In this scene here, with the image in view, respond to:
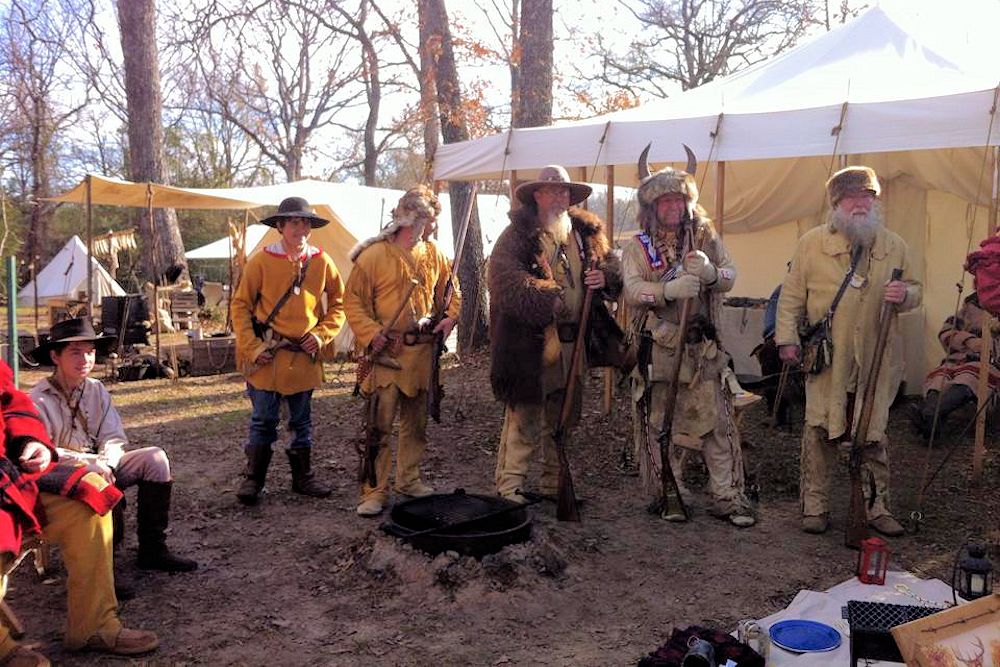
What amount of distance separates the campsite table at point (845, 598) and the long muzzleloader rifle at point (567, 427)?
1330 millimetres

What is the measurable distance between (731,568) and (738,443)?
3.03 feet

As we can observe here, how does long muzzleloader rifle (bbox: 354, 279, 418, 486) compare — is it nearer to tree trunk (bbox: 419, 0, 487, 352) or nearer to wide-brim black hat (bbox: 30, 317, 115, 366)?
wide-brim black hat (bbox: 30, 317, 115, 366)

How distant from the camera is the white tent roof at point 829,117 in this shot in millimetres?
5012

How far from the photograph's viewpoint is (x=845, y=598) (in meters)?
3.74

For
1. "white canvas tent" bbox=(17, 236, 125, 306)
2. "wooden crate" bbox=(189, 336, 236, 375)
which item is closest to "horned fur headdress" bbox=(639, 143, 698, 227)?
"wooden crate" bbox=(189, 336, 236, 375)

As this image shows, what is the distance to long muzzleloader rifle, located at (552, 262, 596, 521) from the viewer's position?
459cm

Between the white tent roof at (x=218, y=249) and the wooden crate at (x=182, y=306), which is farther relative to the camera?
the white tent roof at (x=218, y=249)

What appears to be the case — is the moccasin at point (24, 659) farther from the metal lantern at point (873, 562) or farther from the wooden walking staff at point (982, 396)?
the wooden walking staff at point (982, 396)

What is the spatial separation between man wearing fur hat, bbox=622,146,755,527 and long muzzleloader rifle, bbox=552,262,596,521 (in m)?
0.28

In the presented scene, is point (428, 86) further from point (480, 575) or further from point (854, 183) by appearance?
point (480, 575)

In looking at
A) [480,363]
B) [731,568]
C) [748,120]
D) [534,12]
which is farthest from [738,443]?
[534,12]

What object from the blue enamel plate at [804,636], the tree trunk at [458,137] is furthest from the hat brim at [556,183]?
the tree trunk at [458,137]

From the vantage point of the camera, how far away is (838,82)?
6.07 m

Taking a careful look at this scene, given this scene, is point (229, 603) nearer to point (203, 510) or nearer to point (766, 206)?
point (203, 510)
